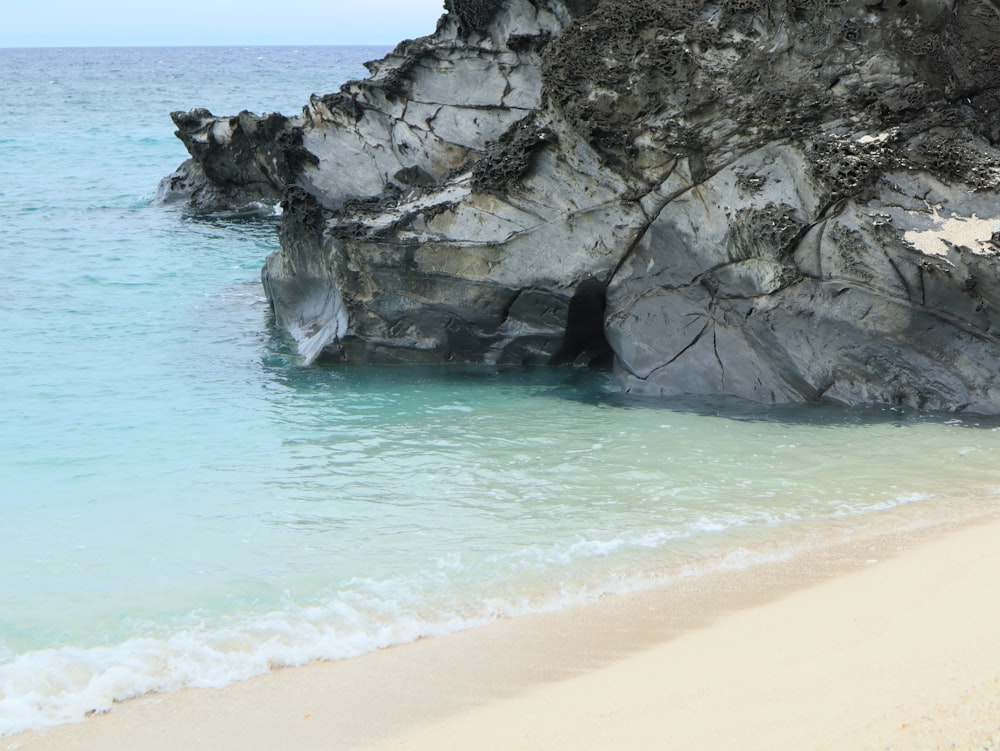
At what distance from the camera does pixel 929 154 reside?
26.0 feet

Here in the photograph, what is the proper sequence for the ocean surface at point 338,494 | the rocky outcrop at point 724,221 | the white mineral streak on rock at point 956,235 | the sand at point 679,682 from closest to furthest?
the sand at point 679,682 → the ocean surface at point 338,494 → the white mineral streak on rock at point 956,235 → the rocky outcrop at point 724,221

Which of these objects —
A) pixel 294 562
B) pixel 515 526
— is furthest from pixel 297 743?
pixel 515 526

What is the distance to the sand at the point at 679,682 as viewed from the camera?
3799mm

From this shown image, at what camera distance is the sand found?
150 inches

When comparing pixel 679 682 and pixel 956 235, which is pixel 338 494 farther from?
pixel 956 235

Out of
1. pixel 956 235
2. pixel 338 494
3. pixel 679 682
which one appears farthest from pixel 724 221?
pixel 679 682

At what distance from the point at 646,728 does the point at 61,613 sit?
3.18 meters

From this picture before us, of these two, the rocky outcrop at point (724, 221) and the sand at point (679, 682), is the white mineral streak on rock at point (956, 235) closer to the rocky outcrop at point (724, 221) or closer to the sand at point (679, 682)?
the rocky outcrop at point (724, 221)

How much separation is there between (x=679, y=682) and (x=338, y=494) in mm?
3235

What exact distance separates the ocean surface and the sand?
26 cm

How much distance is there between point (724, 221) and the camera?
8.43m

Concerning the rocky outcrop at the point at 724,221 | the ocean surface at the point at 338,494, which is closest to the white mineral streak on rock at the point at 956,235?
the rocky outcrop at the point at 724,221

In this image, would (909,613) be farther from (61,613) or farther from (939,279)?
(61,613)

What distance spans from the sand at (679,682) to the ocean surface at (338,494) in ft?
0.84
